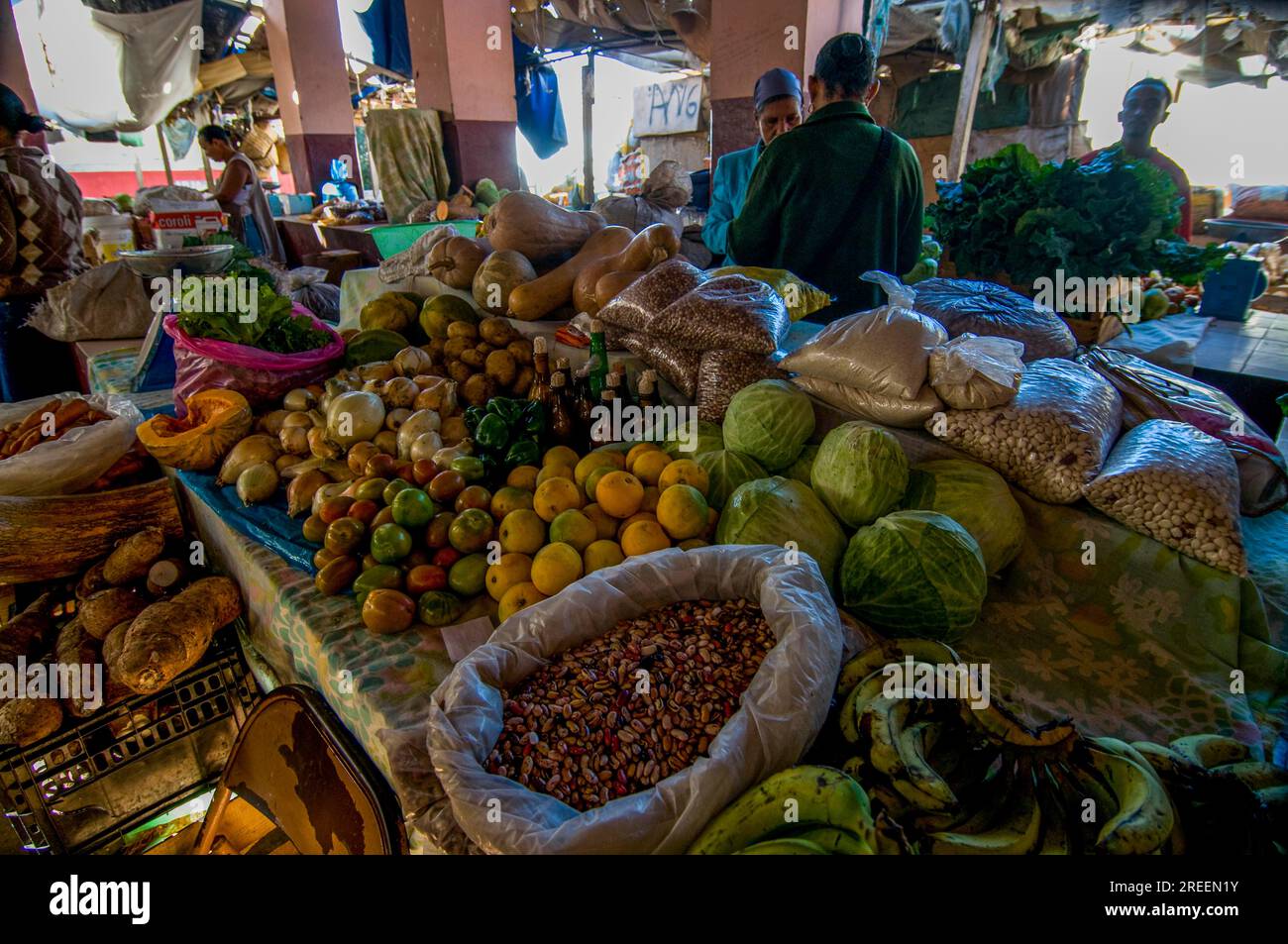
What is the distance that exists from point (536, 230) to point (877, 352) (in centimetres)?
189

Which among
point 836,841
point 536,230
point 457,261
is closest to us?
point 836,841

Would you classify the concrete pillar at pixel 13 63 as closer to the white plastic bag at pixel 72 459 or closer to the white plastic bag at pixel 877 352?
the white plastic bag at pixel 72 459

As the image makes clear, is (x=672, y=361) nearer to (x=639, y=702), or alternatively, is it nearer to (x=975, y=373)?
(x=975, y=373)

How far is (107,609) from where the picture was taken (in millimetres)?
2168

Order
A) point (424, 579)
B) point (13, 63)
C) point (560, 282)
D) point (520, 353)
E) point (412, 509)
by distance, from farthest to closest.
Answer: point (13, 63)
point (560, 282)
point (520, 353)
point (412, 509)
point (424, 579)

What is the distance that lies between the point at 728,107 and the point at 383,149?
165 inches

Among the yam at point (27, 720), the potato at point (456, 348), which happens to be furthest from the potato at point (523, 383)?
the yam at point (27, 720)

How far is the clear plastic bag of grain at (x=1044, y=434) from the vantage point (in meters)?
1.67

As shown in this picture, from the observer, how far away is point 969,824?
0.97m

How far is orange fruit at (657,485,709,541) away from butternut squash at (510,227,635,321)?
4.81 ft

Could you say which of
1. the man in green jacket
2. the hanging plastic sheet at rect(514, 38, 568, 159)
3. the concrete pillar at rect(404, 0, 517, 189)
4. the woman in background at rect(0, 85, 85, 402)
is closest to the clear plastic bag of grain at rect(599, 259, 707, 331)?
the man in green jacket

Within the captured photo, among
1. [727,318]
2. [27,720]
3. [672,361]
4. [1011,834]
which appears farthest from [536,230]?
[1011,834]

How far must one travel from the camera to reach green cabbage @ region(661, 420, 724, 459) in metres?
2.06

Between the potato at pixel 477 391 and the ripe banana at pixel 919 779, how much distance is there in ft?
6.62
